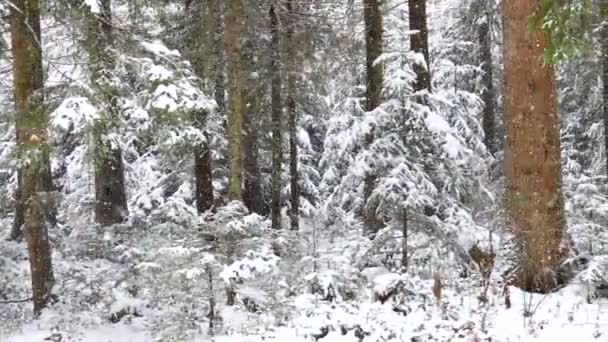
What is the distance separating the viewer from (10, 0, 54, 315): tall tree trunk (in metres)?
8.92

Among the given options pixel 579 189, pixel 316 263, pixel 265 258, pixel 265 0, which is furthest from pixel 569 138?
pixel 265 258

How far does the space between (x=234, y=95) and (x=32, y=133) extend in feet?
11.6

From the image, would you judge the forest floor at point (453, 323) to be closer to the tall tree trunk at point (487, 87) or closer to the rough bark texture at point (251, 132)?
the rough bark texture at point (251, 132)

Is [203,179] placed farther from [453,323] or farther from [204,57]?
[453,323]

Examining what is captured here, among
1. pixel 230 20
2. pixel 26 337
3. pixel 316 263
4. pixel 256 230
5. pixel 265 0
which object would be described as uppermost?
pixel 265 0

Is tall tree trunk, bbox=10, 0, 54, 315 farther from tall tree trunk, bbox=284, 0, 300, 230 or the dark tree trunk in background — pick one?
tall tree trunk, bbox=284, 0, 300, 230

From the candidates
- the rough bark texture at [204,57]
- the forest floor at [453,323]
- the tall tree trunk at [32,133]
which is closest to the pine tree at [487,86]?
the rough bark texture at [204,57]

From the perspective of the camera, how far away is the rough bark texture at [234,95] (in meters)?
10.8

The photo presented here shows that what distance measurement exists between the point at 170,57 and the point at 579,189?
9.00 metres

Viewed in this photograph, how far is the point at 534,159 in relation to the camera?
7949 millimetres

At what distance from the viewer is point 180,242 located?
8570 millimetres

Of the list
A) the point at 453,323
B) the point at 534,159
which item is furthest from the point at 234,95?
the point at 453,323

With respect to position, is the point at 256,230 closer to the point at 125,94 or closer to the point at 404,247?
the point at 404,247

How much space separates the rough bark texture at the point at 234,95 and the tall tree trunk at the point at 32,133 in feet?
9.90
